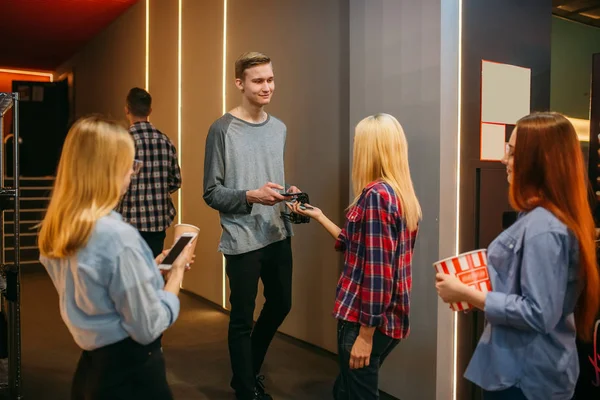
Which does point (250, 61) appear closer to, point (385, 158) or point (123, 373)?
point (385, 158)

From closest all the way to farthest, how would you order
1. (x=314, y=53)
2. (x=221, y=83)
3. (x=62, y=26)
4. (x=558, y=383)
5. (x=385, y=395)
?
1. (x=558, y=383)
2. (x=385, y=395)
3. (x=314, y=53)
4. (x=221, y=83)
5. (x=62, y=26)

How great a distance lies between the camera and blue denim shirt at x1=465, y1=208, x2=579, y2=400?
1.21 m

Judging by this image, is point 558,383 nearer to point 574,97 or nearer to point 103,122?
point 103,122

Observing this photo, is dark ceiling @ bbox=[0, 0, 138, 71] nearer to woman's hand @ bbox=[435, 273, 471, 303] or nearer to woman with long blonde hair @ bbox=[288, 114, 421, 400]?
woman with long blonde hair @ bbox=[288, 114, 421, 400]

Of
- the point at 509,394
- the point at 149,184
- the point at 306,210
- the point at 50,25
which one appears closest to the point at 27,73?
the point at 50,25

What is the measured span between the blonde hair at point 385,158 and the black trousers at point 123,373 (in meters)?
0.74

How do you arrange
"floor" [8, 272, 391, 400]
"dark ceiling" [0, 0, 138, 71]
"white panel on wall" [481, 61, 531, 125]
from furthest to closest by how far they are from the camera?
"dark ceiling" [0, 0, 138, 71], "floor" [8, 272, 391, 400], "white panel on wall" [481, 61, 531, 125]

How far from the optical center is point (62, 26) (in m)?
7.25

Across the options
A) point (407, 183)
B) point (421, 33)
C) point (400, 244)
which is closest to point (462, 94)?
point (421, 33)

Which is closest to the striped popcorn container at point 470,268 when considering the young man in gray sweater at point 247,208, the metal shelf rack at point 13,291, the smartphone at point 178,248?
the smartphone at point 178,248

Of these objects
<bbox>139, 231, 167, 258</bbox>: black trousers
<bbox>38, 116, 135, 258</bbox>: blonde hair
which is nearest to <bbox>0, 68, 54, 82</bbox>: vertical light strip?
<bbox>139, 231, 167, 258</bbox>: black trousers

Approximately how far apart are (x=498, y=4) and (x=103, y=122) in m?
1.87

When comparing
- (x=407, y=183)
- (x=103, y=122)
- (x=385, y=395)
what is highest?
(x=103, y=122)

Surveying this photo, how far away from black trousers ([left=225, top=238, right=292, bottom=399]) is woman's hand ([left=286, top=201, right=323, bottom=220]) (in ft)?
1.13
